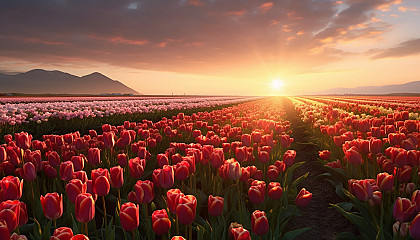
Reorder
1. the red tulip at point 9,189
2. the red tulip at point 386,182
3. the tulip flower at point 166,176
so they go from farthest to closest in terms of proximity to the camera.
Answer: the red tulip at point 386,182, the tulip flower at point 166,176, the red tulip at point 9,189

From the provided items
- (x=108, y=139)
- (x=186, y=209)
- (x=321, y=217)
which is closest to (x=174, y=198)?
(x=186, y=209)

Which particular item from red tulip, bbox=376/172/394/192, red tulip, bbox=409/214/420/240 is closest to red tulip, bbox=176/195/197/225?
red tulip, bbox=409/214/420/240

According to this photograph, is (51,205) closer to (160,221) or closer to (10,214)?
(10,214)

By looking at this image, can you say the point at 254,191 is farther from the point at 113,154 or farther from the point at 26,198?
the point at 113,154

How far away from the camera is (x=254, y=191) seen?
2.45m

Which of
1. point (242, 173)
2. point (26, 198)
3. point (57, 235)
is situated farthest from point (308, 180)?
point (57, 235)

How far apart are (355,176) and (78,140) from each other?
3.88 meters

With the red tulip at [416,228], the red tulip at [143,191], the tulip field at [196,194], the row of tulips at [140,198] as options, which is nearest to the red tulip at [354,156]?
the tulip field at [196,194]

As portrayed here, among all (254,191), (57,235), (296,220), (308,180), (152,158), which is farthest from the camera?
(308,180)

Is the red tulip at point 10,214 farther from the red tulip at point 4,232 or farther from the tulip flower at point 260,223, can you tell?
the tulip flower at point 260,223

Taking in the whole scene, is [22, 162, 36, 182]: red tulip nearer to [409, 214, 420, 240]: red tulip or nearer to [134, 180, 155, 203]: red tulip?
[134, 180, 155, 203]: red tulip

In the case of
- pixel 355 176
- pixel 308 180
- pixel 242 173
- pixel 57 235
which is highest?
pixel 57 235

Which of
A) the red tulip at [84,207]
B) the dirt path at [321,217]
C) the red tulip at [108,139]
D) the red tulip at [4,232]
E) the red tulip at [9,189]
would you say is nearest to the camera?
the red tulip at [4,232]

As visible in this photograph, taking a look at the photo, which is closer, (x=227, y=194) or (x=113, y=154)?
(x=227, y=194)
